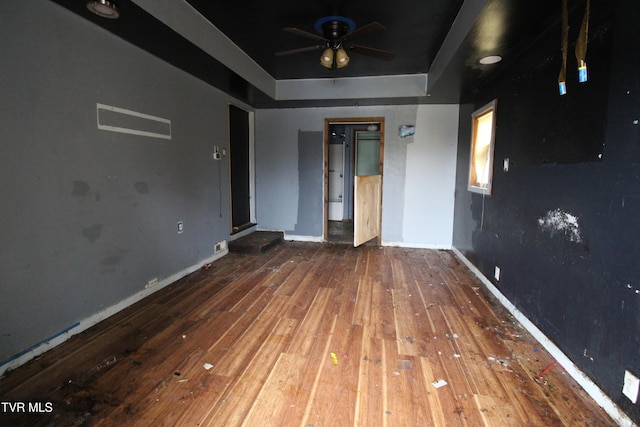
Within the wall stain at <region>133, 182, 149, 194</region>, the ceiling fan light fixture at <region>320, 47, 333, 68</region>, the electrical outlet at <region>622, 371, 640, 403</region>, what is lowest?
the electrical outlet at <region>622, 371, 640, 403</region>

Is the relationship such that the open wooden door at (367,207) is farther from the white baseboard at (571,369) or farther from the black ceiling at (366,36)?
the white baseboard at (571,369)

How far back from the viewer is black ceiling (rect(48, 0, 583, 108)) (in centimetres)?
213

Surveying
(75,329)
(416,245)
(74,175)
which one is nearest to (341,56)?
(74,175)

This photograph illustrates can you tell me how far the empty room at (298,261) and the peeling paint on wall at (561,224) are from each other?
21mm

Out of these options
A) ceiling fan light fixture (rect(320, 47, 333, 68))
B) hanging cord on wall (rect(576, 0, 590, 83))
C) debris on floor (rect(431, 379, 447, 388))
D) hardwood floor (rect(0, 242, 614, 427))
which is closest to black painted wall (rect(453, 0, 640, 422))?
hanging cord on wall (rect(576, 0, 590, 83))

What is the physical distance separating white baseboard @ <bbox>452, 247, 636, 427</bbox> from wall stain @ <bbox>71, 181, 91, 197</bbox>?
3.45 metres

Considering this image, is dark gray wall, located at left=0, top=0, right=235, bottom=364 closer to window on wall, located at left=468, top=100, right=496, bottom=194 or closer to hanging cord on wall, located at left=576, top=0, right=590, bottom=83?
hanging cord on wall, located at left=576, top=0, right=590, bottom=83

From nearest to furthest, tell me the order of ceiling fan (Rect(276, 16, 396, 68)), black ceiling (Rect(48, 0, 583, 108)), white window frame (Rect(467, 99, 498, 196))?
black ceiling (Rect(48, 0, 583, 108)), ceiling fan (Rect(276, 16, 396, 68)), white window frame (Rect(467, 99, 498, 196))

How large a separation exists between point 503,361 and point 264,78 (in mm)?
4084

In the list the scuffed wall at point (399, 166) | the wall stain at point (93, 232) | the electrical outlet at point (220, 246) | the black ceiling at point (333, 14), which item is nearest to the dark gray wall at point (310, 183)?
the scuffed wall at point (399, 166)

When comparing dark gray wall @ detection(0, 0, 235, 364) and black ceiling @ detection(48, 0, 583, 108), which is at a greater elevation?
black ceiling @ detection(48, 0, 583, 108)

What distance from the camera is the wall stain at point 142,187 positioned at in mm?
2771

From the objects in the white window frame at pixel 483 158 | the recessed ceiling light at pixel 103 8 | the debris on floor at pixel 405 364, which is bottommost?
the debris on floor at pixel 405 364

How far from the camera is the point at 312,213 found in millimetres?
5367
